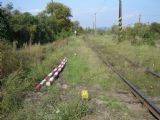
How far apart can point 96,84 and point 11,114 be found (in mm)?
4829

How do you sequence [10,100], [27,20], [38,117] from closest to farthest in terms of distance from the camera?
[38,117], [10,100], [27,20]

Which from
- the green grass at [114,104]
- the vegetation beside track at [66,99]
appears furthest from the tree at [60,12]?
the green grass at [114,104]

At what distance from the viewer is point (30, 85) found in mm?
11320

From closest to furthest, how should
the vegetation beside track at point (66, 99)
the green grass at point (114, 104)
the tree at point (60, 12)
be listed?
the vegetation beside track at point (66, 99) < the green grass at point (114, 104) < the tree at point (60, 12)

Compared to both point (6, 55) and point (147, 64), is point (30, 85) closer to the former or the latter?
point (6, 55)

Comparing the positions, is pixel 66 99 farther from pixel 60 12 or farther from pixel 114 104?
pixel 60 12

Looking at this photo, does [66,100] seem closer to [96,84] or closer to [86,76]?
[96,84]

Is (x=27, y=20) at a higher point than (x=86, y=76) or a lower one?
higher

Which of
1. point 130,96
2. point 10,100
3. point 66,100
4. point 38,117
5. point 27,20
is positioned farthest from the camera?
point 27,20

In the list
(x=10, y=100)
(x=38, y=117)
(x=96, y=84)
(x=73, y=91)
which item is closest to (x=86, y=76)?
(x=96, y=84)

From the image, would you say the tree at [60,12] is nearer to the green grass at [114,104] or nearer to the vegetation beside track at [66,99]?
the vegetation beside track at [66,99]

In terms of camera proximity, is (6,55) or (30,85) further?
(6,55)

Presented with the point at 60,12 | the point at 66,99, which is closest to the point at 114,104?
the point at 66,99

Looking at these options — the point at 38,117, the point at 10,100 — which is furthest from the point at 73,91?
the point at 38,117
